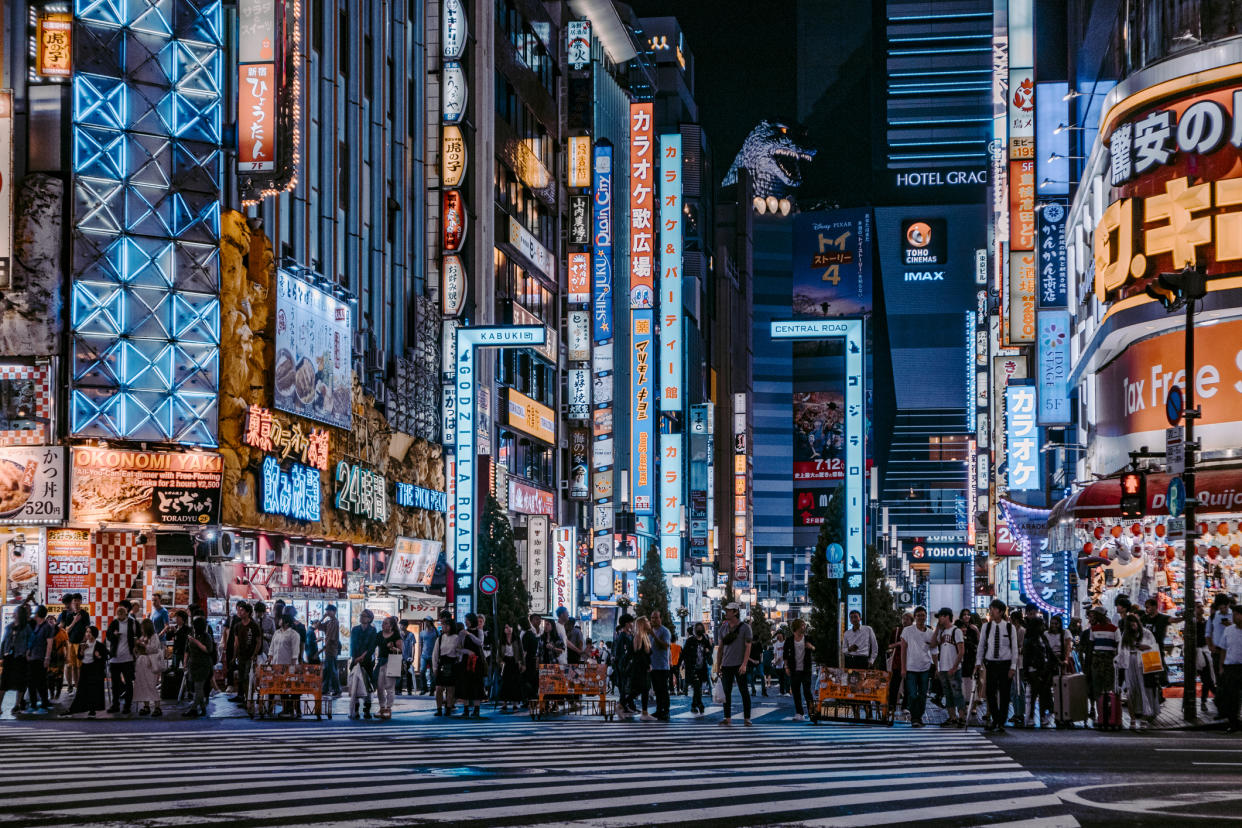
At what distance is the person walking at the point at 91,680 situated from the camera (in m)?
25.9

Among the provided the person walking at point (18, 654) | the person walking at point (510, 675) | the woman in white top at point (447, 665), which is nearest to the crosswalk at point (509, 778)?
the person walking at point (18, 654)

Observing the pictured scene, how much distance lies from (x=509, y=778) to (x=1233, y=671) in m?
12.8

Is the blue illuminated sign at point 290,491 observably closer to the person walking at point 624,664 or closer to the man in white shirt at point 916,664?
the person walking at point 624,664

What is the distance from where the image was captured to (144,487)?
3497 centimetres

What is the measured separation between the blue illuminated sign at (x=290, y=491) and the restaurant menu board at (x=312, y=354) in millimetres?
1386

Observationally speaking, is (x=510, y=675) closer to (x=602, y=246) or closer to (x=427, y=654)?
(x=427, y=654)

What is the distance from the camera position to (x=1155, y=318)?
33469mm

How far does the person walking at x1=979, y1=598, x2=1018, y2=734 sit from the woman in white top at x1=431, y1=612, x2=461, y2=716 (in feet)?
28.1

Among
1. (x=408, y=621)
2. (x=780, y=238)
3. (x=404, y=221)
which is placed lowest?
(x=408, y=621)

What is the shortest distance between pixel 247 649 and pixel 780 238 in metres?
160

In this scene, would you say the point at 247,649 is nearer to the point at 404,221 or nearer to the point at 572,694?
the point at 572,694

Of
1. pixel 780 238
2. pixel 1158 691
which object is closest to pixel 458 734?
pixel 1158 691

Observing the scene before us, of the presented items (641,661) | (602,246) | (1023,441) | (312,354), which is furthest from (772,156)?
(641,661)

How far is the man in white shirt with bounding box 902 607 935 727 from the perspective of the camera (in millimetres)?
25281
